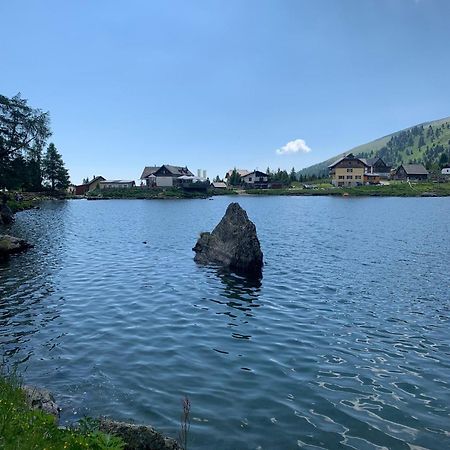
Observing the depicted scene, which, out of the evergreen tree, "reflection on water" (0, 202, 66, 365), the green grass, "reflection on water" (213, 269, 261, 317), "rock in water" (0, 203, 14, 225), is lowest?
"reflection on water" (213, 269, 261, 317)

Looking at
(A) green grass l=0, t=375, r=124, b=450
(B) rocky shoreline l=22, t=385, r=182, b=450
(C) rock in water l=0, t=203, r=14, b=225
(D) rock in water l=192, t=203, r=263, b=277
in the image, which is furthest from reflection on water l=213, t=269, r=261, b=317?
(C) rock in water l=0, t=203, r=14, b=225

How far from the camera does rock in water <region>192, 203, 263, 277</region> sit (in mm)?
33844

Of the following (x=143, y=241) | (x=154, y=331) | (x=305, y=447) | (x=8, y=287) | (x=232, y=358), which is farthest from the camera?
(x=143, y=241)

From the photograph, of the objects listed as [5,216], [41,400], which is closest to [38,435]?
[41,400]

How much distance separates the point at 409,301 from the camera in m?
23.5

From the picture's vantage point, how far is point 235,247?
34812 mm

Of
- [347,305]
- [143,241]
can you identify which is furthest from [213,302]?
[143,241]

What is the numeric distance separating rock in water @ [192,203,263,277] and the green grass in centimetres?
2413

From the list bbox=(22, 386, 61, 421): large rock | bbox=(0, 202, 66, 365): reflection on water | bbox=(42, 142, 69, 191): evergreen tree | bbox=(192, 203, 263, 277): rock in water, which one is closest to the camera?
bbox=(22, 386, 61, 421): large rock

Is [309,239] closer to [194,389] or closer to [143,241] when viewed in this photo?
[143,241]

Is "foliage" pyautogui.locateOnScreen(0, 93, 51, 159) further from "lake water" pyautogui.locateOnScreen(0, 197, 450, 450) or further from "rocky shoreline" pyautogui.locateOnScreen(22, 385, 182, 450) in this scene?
"rocky shoreline" pyautogui.locateOnScreen(22, 385, 182, 450)

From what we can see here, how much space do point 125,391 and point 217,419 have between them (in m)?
3.40

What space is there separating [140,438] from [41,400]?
3532mm

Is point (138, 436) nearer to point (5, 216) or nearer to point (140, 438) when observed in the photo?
point (140, 438)
